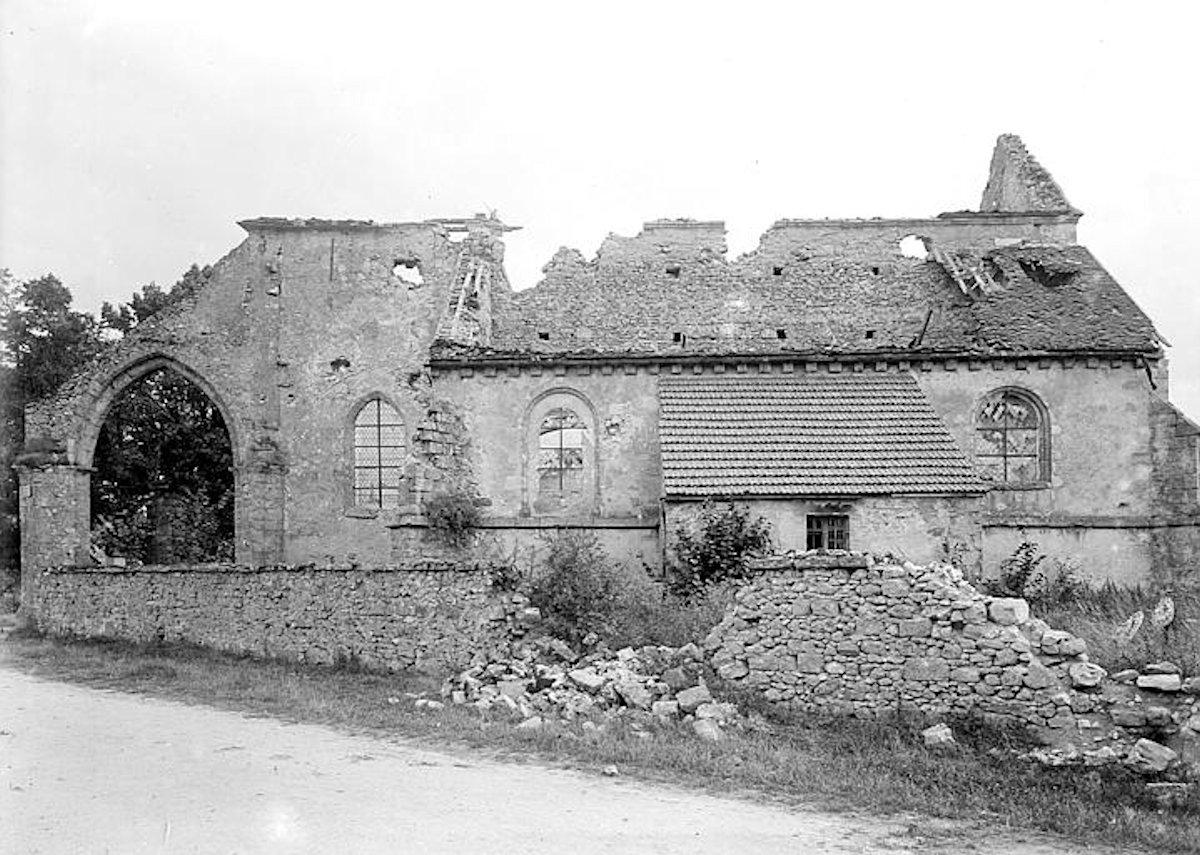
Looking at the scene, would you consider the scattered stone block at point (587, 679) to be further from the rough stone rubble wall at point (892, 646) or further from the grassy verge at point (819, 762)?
the rough stone rubble wall at point (892, 646)

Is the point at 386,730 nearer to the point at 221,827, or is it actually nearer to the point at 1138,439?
the point at 221,827

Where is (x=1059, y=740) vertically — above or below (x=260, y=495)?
below

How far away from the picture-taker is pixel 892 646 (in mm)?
12414

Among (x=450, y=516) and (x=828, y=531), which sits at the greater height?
(x=450, y=516)

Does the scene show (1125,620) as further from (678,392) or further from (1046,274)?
(1046,274)

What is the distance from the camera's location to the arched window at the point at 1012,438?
2078 centimetres

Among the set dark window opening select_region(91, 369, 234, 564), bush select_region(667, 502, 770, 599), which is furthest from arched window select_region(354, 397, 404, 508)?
bush select_region(667, 502, 770, 599)

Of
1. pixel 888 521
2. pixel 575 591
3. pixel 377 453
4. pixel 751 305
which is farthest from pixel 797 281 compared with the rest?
pixel 575 591

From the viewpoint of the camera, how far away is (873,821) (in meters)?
8.75

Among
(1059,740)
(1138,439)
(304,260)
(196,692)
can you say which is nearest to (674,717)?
(1059,740)

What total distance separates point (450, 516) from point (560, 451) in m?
2.69

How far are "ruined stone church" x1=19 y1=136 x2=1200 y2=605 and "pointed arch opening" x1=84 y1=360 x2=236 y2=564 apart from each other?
19.7 feet

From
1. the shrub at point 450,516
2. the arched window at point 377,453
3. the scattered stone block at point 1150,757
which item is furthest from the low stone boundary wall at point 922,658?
the arched window at point 377,453

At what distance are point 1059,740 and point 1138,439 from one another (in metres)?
10.9
